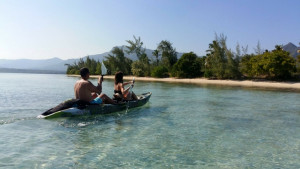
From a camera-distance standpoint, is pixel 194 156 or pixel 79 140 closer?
pixel 194 156

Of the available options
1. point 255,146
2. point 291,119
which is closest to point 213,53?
point 291,119

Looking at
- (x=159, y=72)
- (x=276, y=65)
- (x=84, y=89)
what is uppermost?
(x=276, y=65)

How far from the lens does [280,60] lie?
4188 cm

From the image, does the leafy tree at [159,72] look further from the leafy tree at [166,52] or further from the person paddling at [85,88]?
the person paddling at [85,88]

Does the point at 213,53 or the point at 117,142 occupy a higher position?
the point at 213,53

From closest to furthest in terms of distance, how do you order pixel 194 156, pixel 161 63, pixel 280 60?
pixel 194 156 → pixel 280 60 → pixel 161 63

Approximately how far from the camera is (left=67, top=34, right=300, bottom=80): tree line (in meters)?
42.7

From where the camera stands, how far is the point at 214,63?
5309 centimetres

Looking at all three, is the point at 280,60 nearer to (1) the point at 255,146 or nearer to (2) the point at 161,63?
(2) the point at 161,63

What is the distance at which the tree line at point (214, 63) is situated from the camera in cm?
4269

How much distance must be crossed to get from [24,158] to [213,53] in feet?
178

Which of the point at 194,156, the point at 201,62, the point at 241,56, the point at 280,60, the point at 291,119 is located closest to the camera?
the point at 194,156

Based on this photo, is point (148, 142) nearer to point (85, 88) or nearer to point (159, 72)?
point (85, 88)

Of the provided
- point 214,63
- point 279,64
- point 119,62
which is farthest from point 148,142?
point 119,62
